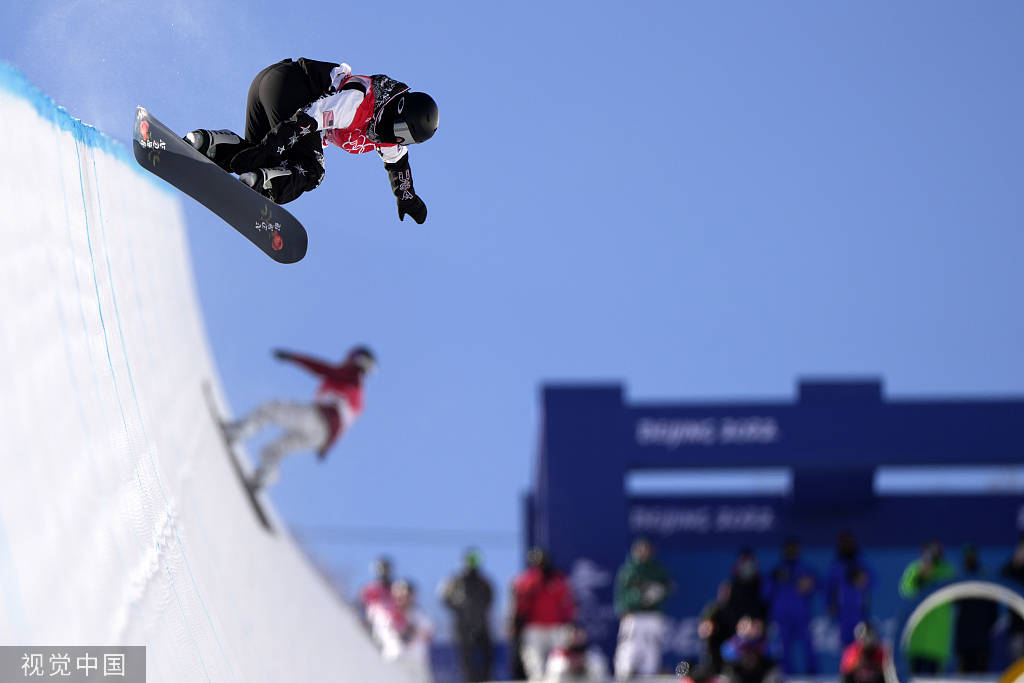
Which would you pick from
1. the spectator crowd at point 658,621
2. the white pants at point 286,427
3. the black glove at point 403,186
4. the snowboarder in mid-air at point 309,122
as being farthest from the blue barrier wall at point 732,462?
the snowboarder in mid-air at point 309,122

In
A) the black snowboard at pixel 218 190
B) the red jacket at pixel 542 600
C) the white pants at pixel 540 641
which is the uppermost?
the black snowboard at pixel 218 190

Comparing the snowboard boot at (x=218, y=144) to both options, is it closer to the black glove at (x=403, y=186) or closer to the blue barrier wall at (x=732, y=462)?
the black glove at (x=403, y=186)

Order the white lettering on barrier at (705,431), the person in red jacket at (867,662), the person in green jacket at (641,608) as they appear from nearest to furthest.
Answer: the person in red jacket at (867,662) < the person in green jacket at (641,608) < the white lettering on barrier at (705,431)

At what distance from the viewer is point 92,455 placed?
332cm

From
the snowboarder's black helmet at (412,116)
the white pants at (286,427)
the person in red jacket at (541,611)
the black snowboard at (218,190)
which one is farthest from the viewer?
the person in red jacket at (541,611)

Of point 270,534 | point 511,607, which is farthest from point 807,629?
point 270,534

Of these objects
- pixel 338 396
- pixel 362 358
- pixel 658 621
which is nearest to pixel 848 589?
pixel 658 621

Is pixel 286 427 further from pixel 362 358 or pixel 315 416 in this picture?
pixel 362 358

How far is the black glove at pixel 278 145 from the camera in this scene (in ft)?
10.1

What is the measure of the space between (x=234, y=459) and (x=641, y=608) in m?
3.30

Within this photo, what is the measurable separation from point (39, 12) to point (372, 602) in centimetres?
720

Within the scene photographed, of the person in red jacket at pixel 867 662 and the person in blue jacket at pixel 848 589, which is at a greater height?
the person in blue jacket at pixel 848 589

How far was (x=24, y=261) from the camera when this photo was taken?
320 centimetres

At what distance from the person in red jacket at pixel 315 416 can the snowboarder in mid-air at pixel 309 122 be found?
167 inches
